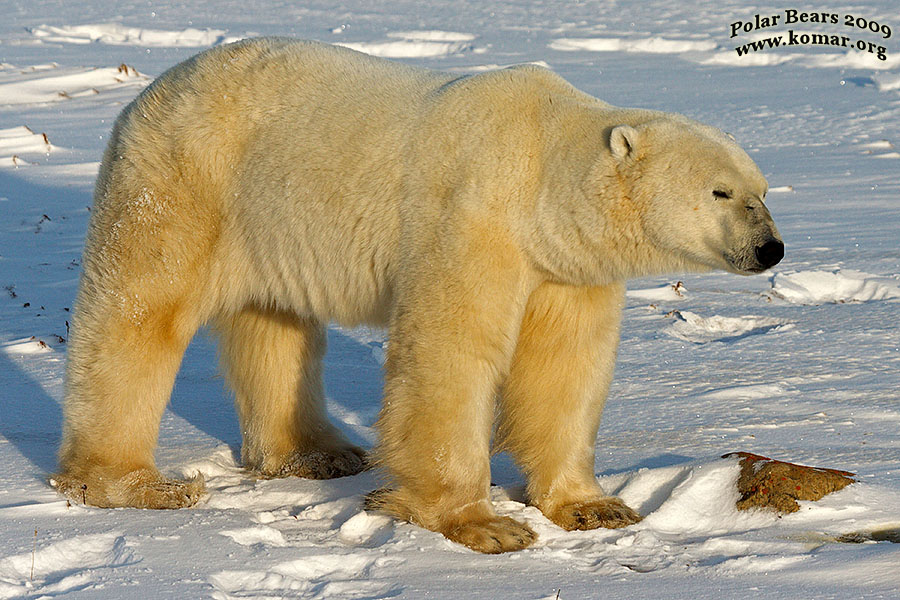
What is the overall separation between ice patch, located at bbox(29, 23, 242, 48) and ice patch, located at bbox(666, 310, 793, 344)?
12.8 metres

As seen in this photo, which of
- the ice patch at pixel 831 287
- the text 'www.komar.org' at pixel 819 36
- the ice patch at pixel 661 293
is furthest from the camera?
the text 'www.komar.org' at pixel 819 36

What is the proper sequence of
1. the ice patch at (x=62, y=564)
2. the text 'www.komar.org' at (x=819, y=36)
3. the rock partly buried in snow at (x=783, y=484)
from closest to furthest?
the ice patch at (x=62, y=564), the rock partly buried in snow at (x=783, y=484), the text 'www.komar.org' at (x=819, y=36)

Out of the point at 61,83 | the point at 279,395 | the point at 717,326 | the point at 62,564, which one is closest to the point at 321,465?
the point at 279,395

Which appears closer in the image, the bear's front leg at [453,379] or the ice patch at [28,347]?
the bear's front leg at [453,379]

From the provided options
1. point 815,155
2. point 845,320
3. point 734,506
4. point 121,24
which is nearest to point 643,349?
point 845,320

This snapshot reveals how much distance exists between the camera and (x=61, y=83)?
42.0 feet

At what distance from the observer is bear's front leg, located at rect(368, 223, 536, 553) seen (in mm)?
3586

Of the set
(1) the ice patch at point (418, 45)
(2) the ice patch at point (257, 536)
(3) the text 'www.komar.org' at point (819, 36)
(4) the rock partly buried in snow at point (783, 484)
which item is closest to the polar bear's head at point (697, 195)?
(4) the rock partly buried in snow at point (783, 484)

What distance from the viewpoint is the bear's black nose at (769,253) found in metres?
3.41

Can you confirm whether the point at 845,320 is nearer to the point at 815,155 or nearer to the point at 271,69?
the point at 271,69

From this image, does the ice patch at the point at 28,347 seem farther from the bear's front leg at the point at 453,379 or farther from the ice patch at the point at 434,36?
the ice patch at the point at 434,36

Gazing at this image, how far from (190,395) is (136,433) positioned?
1273mm

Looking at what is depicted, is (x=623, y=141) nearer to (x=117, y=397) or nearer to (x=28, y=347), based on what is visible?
(x=117, y=397)

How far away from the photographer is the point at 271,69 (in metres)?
4.25
